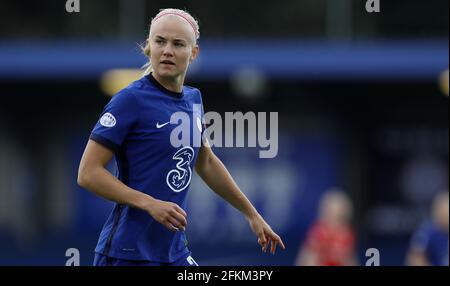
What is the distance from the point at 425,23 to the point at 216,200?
494 centimetres

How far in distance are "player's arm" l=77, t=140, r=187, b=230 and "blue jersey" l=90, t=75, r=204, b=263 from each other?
0.31 ft

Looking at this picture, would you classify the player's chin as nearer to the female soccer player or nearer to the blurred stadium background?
the female soccer player

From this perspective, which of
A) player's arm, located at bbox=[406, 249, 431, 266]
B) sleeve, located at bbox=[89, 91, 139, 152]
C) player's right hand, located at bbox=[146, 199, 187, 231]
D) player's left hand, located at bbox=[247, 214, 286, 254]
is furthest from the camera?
player's arm, located at bbox=[406, 249, 431, 266]

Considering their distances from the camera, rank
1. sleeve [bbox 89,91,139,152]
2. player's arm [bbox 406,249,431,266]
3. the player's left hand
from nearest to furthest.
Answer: sleeve [bbox 89,91,139,152] < the player's left hand < player's arm [bbox 406,249,431,266]

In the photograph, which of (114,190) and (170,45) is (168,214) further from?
(170,45)

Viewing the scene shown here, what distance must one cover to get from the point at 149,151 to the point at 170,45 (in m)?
0.55

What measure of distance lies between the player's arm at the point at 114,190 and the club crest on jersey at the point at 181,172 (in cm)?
34

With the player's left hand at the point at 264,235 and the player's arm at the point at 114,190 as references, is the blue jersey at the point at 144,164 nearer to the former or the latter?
the player's arm at the point at 114,190

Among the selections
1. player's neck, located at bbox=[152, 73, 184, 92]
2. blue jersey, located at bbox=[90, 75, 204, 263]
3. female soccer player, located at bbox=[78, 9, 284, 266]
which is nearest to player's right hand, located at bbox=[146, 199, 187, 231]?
female soccer player, located at bbox=[78, 9, 284, 266]

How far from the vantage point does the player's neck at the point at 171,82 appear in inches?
240

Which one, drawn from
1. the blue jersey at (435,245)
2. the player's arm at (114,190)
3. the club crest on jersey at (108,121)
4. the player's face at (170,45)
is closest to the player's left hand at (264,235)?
the player's arm at (114,190)

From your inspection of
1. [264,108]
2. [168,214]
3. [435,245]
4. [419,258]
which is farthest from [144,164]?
[264,108]

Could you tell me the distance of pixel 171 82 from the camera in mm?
6133

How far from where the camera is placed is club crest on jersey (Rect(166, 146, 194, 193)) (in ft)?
19.9
